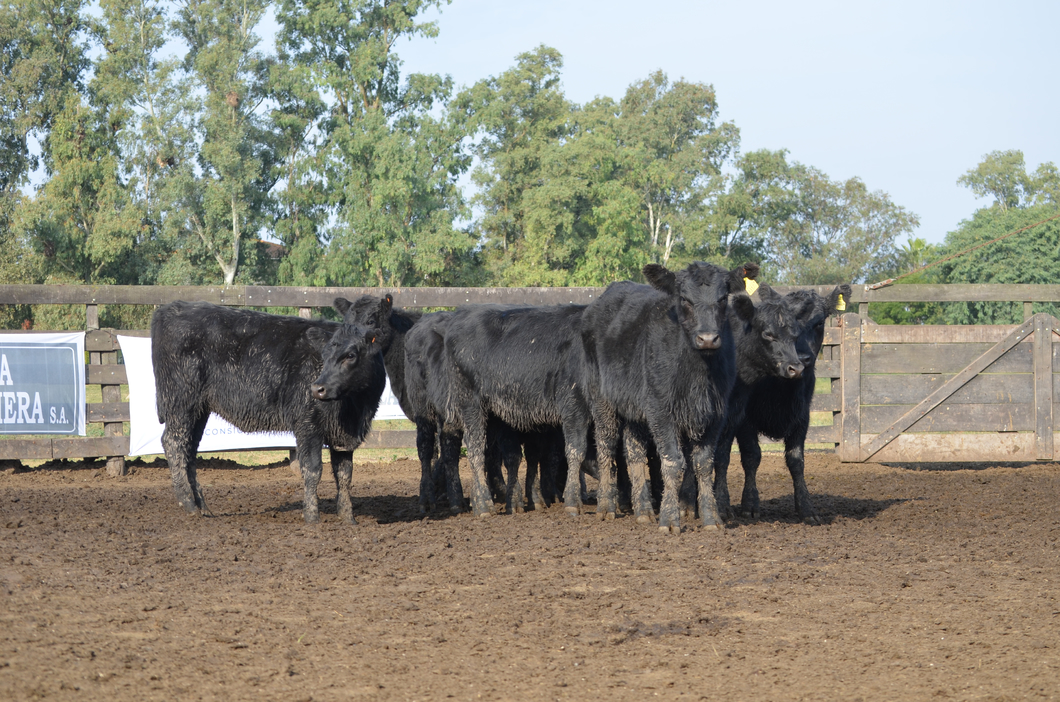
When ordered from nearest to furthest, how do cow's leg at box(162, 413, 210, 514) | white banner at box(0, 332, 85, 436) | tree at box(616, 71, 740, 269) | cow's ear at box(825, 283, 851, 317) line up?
cow's leg at box(162, 413, 210, 514), cow's ear at box(825, 283, 851, 317), white banner at box(0, 332, 85, 436), tree at box(616, 71, 740, 269)

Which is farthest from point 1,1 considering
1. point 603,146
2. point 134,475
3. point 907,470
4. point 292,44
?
point 907,470

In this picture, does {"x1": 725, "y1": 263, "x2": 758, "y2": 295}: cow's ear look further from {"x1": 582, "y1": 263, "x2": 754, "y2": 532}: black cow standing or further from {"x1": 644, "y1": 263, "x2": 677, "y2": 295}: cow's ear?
{"x1": 644, "y1": 263, "x2": 677, "y2": 295}: cow's ear

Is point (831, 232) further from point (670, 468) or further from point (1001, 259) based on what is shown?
point (670, 468)

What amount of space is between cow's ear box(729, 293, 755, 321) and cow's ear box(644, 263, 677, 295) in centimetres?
73

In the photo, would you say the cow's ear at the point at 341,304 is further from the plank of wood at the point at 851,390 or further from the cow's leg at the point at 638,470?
the plank of wood at the point at 851,390

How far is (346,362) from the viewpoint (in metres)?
8.54

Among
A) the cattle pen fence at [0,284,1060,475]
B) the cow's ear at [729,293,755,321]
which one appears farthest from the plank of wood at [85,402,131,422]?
the cow's ear at [729,293,755,321]

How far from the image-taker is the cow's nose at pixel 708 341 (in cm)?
751

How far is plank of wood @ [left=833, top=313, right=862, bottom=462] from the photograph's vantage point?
531 inches

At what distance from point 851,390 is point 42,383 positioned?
1009 cm

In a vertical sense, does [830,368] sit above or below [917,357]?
below

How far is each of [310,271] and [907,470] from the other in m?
31.3

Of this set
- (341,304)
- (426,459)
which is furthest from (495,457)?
(341,304)

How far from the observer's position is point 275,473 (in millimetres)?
13133
